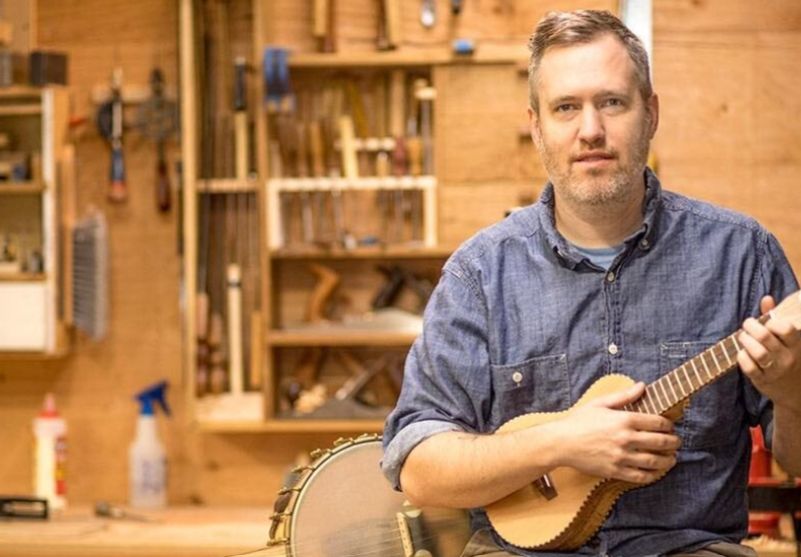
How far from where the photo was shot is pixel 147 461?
13.8 ft

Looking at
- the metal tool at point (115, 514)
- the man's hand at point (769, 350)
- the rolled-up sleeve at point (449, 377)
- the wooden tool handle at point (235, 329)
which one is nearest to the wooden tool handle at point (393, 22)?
the wooden tool handle at point (235, 329)

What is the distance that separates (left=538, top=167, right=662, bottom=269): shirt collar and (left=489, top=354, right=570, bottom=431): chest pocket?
0.59ft

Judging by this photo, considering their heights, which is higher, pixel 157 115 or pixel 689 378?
pixel 157 115

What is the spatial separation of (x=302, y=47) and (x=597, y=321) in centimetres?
223

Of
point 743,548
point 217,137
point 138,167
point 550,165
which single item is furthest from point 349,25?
point 743,548

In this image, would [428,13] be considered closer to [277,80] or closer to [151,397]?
[277,80]

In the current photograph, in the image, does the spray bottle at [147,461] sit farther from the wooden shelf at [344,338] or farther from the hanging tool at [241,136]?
the hanging tool at [241,136]

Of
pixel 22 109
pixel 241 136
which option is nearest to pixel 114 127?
pixel 22 109

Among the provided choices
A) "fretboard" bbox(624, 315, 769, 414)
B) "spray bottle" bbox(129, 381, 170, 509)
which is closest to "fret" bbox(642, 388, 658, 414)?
"fretboard" bbox(624, 315, 769, 414)

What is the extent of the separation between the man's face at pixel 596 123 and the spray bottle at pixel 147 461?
234cm

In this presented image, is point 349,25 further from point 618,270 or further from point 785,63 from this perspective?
point 618,270

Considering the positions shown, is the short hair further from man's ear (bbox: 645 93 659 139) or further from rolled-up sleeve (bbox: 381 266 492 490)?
rolled-up sleeve (bbox: 381 266 492 490)

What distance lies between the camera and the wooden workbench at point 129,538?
376 cm

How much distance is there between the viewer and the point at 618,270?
2.25 m
